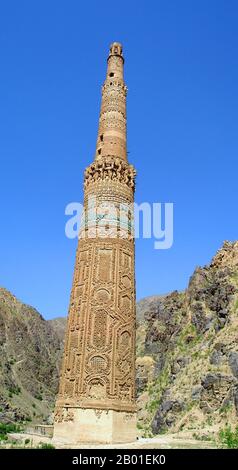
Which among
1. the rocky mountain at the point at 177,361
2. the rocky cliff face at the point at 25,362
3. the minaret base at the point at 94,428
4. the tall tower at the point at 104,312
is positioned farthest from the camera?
the rocky cliff face at the point at 25,362

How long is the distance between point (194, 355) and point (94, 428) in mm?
27241

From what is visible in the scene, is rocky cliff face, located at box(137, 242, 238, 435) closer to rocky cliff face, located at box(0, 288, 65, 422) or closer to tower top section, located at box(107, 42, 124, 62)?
rocky cliff face, located at box(0, 288, 65, 422)

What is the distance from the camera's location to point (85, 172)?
18062 millimetres

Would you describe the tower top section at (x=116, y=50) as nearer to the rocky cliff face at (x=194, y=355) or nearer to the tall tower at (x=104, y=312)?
the tall tower at (x=104, y=312)

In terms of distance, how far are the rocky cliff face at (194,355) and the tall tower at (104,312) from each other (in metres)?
17.9

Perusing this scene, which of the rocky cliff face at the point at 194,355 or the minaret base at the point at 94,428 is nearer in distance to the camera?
the minaret base at the point at 94,428

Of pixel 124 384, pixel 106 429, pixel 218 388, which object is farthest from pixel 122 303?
pixel 218 388

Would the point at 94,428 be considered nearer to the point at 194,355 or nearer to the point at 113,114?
the point at 113,114

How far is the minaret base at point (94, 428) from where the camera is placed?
13141 mm

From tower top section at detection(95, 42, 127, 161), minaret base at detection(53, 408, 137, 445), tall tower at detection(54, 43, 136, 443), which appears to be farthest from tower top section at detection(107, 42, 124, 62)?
minaret base at detection(53, 408, 137, 445)

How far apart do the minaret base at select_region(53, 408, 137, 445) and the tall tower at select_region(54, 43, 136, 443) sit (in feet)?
0.09

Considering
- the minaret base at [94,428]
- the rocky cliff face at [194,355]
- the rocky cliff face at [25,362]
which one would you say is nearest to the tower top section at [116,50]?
the minaret base at [94,428]

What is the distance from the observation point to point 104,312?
1500 centimetres

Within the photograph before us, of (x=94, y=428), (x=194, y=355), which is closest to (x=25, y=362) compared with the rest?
(x=194, y=355)
